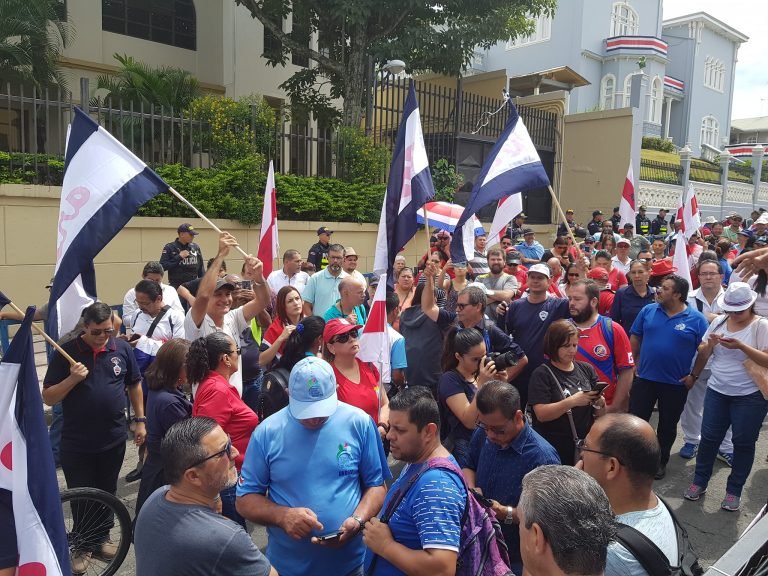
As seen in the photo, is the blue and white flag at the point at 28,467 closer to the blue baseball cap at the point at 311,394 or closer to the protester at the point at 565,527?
the blue baseball cap at the point at 311,394

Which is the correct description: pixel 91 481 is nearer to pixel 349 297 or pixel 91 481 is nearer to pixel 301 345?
pixel 301 345

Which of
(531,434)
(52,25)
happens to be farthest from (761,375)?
(52,25)

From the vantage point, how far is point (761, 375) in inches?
178

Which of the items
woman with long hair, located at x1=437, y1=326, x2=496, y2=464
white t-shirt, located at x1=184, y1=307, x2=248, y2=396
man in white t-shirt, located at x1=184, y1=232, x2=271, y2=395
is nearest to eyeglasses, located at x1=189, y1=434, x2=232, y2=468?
woman with long hair, located at x1=437, y1=326, x2=496, y2=464

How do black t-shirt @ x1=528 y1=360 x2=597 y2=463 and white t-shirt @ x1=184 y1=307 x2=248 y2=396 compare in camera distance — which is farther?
white t-shirt @ x1=184 y1=307 x2=248 y2=396

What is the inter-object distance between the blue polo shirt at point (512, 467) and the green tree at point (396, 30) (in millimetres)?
12647

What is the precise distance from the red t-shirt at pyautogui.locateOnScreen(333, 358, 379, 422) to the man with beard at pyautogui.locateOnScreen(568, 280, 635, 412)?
1.94 m

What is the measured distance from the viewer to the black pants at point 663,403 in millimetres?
5223

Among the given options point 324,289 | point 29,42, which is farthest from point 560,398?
point 29,42

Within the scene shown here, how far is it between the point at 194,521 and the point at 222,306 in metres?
2.70

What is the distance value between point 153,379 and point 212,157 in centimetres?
914

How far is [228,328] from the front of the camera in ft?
16.0

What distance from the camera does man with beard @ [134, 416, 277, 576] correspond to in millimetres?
2100

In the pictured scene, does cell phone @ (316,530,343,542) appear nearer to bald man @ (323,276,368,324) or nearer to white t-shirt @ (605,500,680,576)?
white t-shirt @ (605,500,680,576)
